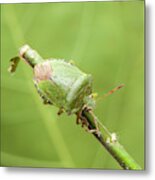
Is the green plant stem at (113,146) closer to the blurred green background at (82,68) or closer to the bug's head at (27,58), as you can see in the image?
the blurred green background at (82,68)

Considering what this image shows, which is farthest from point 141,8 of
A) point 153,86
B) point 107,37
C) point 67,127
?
point 67,127

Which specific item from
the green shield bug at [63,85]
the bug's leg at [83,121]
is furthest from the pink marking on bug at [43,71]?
the bug's leg at [83,121]

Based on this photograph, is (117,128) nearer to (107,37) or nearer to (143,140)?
(143,140)

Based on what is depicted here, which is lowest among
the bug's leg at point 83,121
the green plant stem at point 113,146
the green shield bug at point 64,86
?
the green plant stem at point 113,146

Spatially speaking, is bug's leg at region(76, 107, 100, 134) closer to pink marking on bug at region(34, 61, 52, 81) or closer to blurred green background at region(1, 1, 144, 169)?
blurred green background at region(1, 1, 144, 169)

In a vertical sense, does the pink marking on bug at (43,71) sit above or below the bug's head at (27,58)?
below

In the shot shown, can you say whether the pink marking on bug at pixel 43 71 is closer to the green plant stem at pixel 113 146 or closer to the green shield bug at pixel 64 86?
the green shield bug at pixel 64 86
